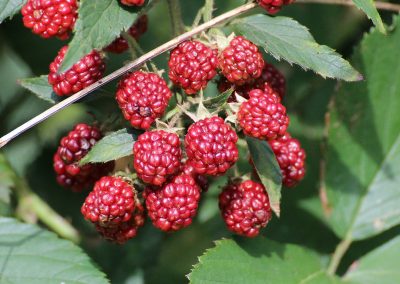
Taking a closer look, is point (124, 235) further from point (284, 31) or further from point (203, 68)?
point (284, 31)

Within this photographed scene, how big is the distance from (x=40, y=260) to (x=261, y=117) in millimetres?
882

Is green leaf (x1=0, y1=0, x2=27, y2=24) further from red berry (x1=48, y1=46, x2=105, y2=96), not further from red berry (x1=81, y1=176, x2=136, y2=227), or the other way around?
red berry (x1=81, y1=176, x2=136, y2=227)

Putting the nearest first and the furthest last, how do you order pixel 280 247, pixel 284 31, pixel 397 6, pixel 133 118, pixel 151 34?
pixel 133 118
pixel 284 31
pixel 280 247
pixel 397 6
pixel 151 34

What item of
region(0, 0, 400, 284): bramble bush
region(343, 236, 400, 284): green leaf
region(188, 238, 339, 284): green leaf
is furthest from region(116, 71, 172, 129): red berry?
region(343, 236, 400, 284): green leaf

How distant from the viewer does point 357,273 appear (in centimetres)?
242

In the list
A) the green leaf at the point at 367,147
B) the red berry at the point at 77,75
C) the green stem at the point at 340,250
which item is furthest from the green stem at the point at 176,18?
the green stem at the point at 340,250

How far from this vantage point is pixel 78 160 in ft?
6.61

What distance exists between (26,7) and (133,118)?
44cm

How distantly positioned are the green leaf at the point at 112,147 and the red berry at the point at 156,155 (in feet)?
0.18

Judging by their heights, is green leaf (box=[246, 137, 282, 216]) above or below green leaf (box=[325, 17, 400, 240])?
above

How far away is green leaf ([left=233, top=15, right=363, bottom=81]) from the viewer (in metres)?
1.83

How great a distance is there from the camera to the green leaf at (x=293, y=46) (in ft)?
6.01

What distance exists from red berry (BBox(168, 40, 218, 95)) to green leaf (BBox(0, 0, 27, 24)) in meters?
0.44

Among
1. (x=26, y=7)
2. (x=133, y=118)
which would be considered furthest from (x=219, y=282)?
(x=26, y=7)
